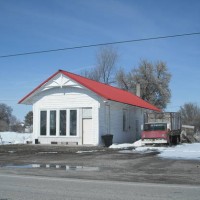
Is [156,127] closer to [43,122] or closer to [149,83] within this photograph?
[43,122]

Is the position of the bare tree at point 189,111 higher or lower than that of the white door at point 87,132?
higher

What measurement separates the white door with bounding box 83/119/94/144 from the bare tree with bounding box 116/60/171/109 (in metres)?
38.6

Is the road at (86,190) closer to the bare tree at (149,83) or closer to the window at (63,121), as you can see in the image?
the window at (63,121)

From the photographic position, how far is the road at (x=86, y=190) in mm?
9719

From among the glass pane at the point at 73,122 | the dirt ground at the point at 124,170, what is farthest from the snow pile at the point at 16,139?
the dirt ground at the point at 124,170

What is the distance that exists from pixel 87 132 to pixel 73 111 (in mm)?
2248

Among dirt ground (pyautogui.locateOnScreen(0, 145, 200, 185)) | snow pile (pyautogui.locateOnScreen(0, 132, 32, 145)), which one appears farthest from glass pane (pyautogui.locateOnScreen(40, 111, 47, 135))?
dirt ground (pyautogui.locateOnScreen(0, 145, 200, 185))

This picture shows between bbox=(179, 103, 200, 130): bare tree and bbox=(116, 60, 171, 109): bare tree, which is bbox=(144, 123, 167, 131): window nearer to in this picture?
bbox=(116, 60, 171, 109): bare tree

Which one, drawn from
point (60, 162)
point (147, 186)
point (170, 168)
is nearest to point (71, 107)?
point (60, 162)

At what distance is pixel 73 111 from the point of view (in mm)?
33906

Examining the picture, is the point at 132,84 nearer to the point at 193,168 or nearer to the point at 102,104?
the point at 102,104

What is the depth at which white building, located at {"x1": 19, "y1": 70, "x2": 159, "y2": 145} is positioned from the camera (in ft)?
108

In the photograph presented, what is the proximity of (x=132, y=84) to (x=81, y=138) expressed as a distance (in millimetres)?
39534

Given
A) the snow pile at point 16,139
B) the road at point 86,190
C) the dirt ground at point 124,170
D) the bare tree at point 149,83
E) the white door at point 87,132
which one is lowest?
the road at point 86,190
